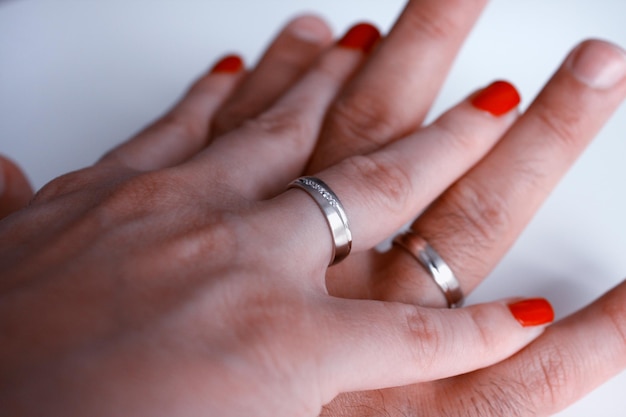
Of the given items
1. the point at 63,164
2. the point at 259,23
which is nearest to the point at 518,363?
the point at 63,164

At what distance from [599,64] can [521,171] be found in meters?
0.21

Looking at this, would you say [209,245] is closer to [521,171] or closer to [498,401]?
[498,401]

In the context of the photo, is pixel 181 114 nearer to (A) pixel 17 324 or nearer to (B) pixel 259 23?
(B) pixel 259 23

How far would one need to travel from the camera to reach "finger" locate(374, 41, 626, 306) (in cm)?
105

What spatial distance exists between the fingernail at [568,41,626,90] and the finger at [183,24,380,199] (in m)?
0.41

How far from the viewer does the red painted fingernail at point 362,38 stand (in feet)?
4.30

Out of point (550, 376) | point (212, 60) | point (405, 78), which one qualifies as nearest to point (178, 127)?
point (212, 60)

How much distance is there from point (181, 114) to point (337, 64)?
1.09ft

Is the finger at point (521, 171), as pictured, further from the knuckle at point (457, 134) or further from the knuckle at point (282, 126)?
the knuckle at point (282, 126)

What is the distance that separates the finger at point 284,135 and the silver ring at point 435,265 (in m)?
0.22

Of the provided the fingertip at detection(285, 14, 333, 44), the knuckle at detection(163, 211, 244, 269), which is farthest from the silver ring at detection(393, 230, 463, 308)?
the fingertip at detection(285, 14, 333, 44)

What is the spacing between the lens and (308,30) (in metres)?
1.47

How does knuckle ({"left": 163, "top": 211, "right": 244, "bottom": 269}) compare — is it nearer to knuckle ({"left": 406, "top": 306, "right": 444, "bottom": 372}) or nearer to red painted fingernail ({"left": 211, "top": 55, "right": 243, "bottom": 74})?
knuckle ({"left": 406, "top": 306, "right": 444, "bottom": 372})

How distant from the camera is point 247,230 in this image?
31.1 inches
